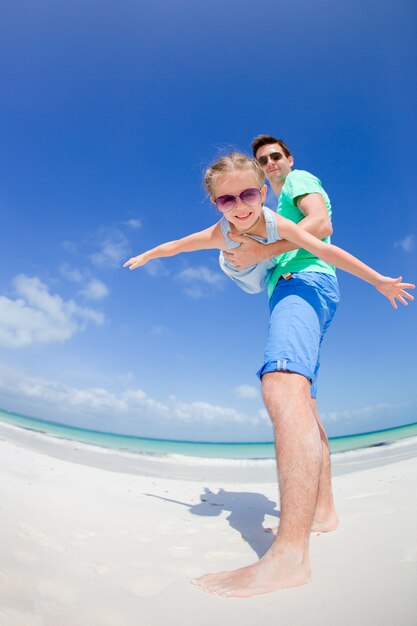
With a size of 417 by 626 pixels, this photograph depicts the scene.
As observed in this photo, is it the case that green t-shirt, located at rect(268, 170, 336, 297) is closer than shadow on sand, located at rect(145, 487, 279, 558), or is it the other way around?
shadow on sand, located at rect(145, 487, 279, 558)

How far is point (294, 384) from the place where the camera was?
6.56ft

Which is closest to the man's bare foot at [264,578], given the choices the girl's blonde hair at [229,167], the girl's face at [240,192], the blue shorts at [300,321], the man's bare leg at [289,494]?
the man's bare leg at [289,494]

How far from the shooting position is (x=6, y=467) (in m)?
4.17

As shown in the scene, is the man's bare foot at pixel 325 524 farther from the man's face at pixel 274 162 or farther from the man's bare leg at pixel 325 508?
the man's face at pixel 274 162

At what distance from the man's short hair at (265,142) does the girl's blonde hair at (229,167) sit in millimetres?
1010

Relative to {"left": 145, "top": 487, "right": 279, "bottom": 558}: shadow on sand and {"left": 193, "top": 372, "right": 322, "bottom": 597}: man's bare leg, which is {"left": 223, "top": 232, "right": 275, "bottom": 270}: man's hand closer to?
{"left": 193, "top": 372, "right": 322, "bottom": 597}: man's bare leg

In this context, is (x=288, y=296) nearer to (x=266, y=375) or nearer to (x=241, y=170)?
(x=266, y=375)

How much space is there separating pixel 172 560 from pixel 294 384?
1.24m

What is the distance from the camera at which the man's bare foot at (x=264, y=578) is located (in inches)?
57.2

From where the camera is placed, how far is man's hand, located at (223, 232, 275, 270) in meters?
2.62

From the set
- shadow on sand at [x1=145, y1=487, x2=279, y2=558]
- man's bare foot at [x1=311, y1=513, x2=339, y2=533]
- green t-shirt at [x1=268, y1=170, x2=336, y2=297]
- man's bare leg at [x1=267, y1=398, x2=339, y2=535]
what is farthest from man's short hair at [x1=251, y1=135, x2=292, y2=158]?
shadow on sand at [x1=145, y1=487, x2=279, y2=558]

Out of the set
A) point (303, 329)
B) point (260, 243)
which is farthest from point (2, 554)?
point (260, 243)

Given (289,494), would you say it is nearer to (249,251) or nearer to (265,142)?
(249,251)

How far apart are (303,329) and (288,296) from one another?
341 millimetres
